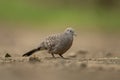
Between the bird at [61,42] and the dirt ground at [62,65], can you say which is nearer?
the dirt ground at [62,65]

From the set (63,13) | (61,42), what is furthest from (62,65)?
(63,13)

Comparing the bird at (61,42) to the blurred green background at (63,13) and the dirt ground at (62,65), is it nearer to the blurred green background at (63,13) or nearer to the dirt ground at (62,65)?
the dirt ground at (62,65)

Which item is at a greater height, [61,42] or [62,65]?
[61,42]

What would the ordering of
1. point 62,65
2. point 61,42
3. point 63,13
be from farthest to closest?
point 63,13 → point 61,42 → point 62,65

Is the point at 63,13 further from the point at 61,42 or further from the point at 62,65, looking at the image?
the point at 62,65

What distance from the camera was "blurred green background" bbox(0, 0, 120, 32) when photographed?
27250 millimetres

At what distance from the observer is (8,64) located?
559 inches

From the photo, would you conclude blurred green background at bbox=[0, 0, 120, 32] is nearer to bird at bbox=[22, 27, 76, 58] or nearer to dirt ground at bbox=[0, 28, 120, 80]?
dirt ground at bbox=[0, 28, 120, 80]

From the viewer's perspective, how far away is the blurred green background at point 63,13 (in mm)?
27250

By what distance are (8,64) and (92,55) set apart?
3.96m

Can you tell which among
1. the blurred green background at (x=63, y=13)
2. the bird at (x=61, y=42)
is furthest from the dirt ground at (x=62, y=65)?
the blurred green background at (x=63, y=13)

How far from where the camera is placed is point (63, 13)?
29.2 m

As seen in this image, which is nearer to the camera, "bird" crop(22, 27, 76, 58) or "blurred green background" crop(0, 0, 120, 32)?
"bird" crop(22, 27, 76, 58)

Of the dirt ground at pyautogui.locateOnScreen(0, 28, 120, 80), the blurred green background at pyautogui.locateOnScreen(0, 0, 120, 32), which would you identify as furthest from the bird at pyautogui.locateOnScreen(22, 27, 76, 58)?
the blurred green background at pyautogui.locateOnScreen(0, 0, 120, 32)
